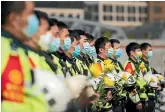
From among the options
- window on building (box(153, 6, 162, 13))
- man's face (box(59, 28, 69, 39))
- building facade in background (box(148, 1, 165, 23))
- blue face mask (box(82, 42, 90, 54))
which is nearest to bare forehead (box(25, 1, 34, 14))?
man's face (box(59, 28, 69, 39))

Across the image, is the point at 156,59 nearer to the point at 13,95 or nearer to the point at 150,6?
the point at 13,95

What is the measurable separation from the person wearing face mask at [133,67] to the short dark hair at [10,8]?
13.7 feet

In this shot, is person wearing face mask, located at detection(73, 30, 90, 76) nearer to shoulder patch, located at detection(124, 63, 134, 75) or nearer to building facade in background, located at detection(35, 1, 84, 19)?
shoulder patch, located at detection(124, 63, 134, 75)

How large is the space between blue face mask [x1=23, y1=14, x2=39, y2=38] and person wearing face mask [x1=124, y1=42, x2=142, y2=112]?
409 cm

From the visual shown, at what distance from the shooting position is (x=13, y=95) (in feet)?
7.38

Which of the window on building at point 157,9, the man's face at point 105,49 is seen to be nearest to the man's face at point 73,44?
the man's face at point 105,49

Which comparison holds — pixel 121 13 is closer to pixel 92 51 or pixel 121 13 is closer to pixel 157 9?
pixel 157 9

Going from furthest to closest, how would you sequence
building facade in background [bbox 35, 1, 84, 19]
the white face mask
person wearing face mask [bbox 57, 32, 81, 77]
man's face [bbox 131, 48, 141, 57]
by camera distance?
1. building facade in background [bbox 35, 1, 84, 19]
2. man's face [bbox 131, 48, 141, 57]
3. person wearing face mask [bbox 57, 32, 81, 77]
4. the white face mask

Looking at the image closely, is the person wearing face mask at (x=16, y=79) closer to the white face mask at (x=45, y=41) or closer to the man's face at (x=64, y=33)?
the white face mask at (x=45, y=41)

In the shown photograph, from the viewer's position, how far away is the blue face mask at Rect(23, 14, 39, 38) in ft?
7.67

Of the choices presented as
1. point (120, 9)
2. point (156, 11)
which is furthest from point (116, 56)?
point (120, 9)

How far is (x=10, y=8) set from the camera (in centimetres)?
233

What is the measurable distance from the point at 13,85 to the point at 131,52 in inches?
190

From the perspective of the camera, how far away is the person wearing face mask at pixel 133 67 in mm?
6512
